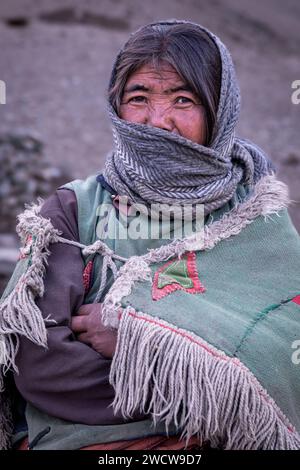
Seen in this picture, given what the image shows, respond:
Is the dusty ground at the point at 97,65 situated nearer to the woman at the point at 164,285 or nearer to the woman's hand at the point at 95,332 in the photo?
the woman at the point at 164,285

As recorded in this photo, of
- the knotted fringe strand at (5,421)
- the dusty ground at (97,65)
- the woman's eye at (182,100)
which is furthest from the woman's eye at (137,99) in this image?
the dusty ground at (97,65)

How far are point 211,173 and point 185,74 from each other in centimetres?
32

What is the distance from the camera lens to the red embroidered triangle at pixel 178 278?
2170 millimetres

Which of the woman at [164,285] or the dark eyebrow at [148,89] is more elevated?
the dark eyebrow at [148,89]

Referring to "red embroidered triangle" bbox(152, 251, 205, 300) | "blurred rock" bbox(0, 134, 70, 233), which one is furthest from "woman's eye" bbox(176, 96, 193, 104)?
"blurred rock" bbox(0, 134, 70, 233)

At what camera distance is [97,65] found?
472 inches

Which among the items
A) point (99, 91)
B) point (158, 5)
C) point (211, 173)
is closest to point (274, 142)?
point (99, 91)

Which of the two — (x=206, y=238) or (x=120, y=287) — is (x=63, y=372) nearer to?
(x=120, y=287)

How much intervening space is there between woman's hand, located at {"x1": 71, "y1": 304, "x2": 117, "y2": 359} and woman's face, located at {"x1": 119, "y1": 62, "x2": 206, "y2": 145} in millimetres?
615

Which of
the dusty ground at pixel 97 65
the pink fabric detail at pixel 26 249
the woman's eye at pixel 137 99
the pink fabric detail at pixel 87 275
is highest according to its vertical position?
the woman's eye at pixel 137 99

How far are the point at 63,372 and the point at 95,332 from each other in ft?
0.50

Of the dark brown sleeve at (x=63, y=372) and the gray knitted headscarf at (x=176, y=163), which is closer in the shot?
the dark brown sleeve at (x=63, y=372)

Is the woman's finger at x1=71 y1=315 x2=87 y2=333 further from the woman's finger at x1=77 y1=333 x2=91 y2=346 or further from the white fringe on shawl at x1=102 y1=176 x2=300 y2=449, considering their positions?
the white fringe on shawl at x1=102 y1=176 x2=300 y2=449

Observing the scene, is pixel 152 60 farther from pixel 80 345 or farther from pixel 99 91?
pixel 99 91
